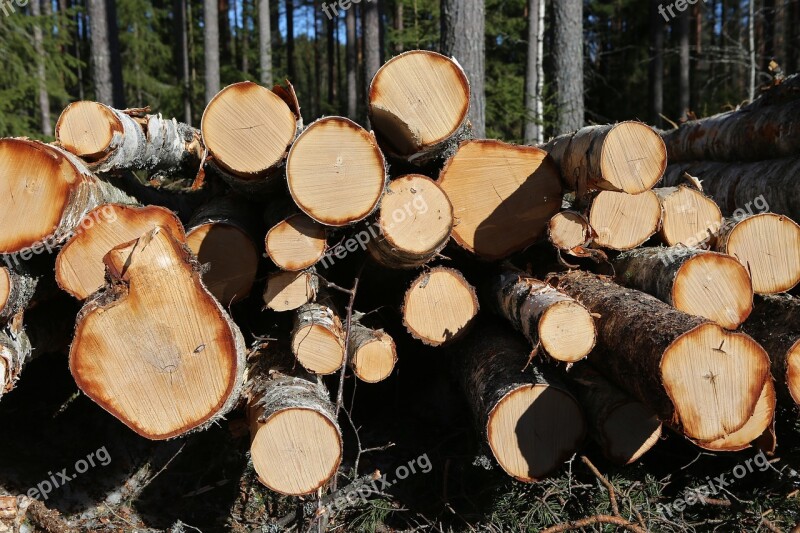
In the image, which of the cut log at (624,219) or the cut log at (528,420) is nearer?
the cut log at (528,420)

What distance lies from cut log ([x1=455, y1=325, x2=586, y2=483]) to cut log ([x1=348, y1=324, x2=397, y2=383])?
0.51 meters

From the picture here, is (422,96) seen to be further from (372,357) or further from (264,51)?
(264,51)

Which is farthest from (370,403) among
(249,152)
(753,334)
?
(753,334)

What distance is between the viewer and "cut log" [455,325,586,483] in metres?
2.69

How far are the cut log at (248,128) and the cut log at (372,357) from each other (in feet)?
3.19

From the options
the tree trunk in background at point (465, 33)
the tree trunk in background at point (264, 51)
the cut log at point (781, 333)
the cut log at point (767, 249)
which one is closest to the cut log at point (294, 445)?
the cut log at point (781, 333)

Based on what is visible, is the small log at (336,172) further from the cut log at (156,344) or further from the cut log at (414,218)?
the cut log at (156,344)

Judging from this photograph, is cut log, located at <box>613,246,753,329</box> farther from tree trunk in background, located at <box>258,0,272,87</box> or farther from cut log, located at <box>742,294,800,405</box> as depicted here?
tree trunk in background, located at <box>258,0,272,87</box>

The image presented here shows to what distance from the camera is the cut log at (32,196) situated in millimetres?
2473

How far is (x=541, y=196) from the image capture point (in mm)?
3191

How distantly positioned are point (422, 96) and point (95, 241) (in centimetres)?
163

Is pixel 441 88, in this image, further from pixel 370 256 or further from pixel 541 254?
pixel 541 254

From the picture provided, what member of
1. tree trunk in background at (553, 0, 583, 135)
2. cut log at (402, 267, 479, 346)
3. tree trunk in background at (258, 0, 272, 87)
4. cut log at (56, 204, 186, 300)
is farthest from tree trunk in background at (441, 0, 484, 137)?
tree trunk in background at (258, 0, 272, 87)

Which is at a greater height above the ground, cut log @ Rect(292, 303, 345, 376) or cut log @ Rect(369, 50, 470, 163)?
cut log @ Rect(369, 50, 470, 163)
